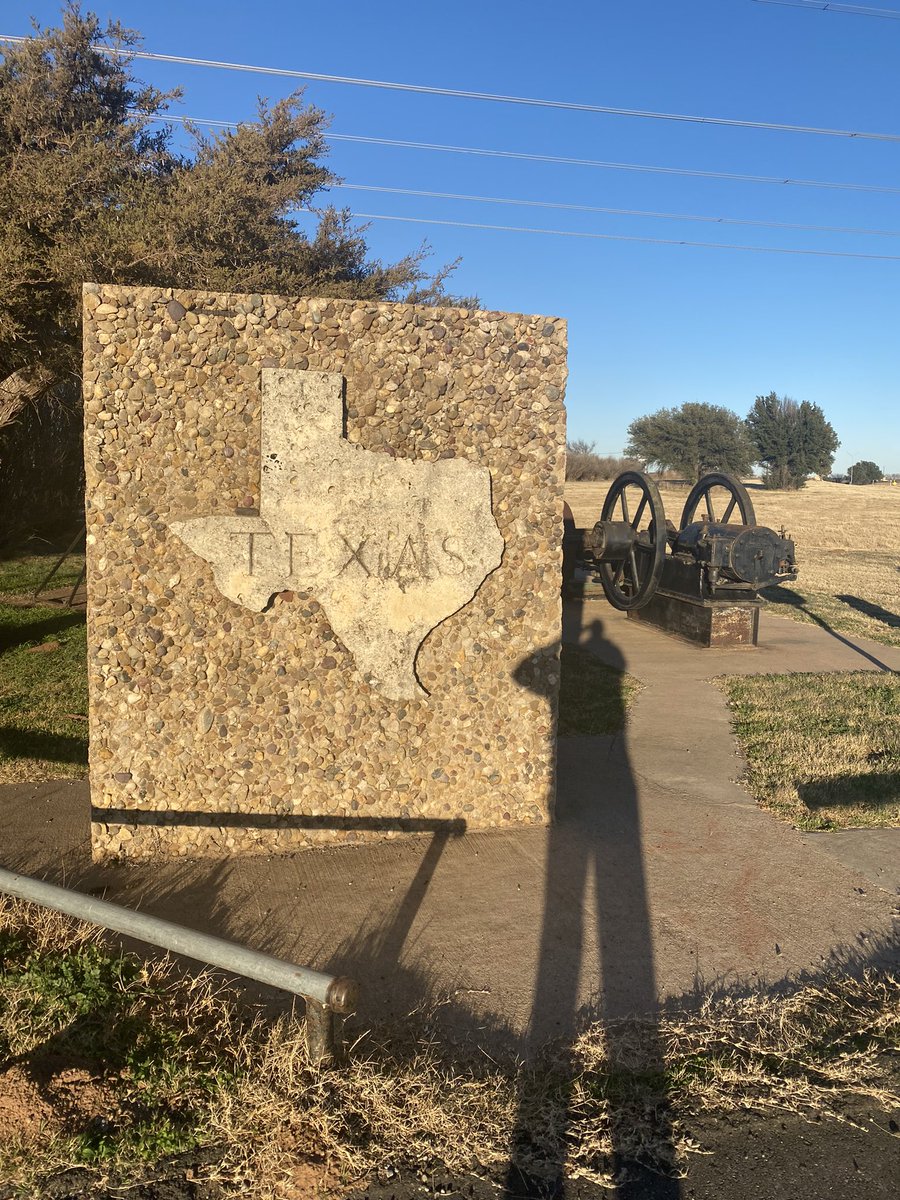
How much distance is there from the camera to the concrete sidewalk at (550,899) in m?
4.01

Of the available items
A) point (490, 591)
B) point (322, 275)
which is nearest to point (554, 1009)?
Answer: point (490, 591)

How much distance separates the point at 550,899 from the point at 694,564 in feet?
27.1

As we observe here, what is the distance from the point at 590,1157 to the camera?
2877 millimetres

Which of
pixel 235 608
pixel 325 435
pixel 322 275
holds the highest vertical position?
pixel 322 275

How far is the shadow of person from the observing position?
2.87 meters

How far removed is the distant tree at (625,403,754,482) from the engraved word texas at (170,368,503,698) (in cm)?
6026

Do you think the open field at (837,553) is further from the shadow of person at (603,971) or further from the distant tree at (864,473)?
the distant tree at (864,473)

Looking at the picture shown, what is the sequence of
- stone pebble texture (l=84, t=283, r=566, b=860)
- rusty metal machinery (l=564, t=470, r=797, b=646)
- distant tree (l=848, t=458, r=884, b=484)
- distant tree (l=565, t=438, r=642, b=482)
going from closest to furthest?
stone pebble texture (l=84, t=283, r=566, b=860) < rusty metal machinery (l=564, t=470, r=797, b=646) < distant tree (l=565, t=438, r=642, b=482) < distant tree (l=848, t=458, r=884, b=484)

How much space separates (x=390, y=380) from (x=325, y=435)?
1.64 ft

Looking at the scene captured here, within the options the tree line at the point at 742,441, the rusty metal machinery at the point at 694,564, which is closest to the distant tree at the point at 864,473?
the tree line at the point at 742,441

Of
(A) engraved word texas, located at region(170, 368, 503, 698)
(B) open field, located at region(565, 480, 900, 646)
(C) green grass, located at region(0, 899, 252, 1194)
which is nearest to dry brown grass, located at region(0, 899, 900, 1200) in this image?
(C) green grass, located at region(0, 899, 252, 1194)

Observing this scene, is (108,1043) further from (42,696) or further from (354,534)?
(42,696)

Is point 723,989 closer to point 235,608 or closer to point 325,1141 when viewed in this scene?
point 325,1141

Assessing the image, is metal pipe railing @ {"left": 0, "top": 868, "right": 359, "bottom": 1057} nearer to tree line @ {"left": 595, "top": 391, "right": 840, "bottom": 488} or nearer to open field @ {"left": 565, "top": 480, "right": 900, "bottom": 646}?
open field @ {"left": 565, "top": 480, "right": 900, "bottom": 646}
